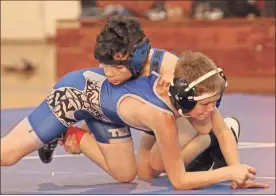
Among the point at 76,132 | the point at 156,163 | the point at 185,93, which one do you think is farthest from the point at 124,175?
the point at 185,93

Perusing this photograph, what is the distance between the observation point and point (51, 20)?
594 cm

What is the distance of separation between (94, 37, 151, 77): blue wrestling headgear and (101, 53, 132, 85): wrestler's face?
1 centimetres

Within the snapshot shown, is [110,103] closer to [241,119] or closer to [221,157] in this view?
[221,157]

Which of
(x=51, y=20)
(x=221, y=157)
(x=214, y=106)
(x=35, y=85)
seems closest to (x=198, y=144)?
(x=221, y=157)

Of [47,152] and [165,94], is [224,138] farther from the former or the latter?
[47,152]

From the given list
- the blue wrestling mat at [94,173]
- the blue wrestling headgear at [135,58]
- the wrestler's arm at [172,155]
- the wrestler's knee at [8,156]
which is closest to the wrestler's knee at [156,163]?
the blue wrestling mat at [94,173]

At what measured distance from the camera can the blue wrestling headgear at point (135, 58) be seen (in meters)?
1.86

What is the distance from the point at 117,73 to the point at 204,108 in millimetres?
273

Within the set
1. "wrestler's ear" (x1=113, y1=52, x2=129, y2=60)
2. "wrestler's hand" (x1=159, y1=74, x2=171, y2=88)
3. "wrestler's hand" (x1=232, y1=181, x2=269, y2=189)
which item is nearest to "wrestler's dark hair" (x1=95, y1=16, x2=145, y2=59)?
"wrestler's ear" (x1=113, y1=52, x2=129, y2=60)

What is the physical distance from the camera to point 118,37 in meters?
1.85

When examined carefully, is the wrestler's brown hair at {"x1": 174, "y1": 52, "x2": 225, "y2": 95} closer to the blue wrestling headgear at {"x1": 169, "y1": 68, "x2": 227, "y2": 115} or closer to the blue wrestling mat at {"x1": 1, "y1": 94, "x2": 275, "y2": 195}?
the blue wrestling headgear at {"x1": 169, "y1": 68, "x2": 227, "y2": 115}

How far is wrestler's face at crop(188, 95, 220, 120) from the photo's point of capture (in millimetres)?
1763

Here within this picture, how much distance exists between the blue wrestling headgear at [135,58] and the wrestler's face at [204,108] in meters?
0.21

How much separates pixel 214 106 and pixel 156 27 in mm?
2592
